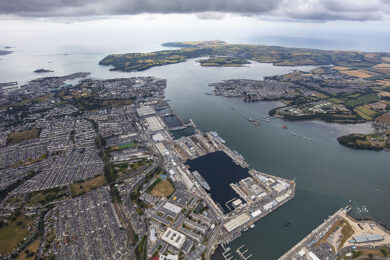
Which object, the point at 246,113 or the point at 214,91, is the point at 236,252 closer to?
the point at 246,113

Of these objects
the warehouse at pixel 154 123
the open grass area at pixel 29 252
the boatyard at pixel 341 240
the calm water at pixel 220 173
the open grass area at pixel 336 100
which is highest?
the open grass area at pixel 336 100

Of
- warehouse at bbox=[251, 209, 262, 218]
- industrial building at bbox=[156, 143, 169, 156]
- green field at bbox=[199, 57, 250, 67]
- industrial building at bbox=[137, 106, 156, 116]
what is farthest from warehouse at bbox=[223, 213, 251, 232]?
green field at bbox=[199, 57, 250, 67]

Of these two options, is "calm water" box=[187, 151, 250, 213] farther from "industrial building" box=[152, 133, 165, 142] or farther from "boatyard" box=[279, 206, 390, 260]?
"industrial building" box=[152, 133, 165, 142]

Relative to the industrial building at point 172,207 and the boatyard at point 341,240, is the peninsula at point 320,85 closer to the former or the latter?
the boatyard at point 341,240

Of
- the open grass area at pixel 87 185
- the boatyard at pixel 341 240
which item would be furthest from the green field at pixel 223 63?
the boatyard at pixel 341 240

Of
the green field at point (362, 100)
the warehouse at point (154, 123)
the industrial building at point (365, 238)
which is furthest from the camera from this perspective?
the green field at point (362, 100)
